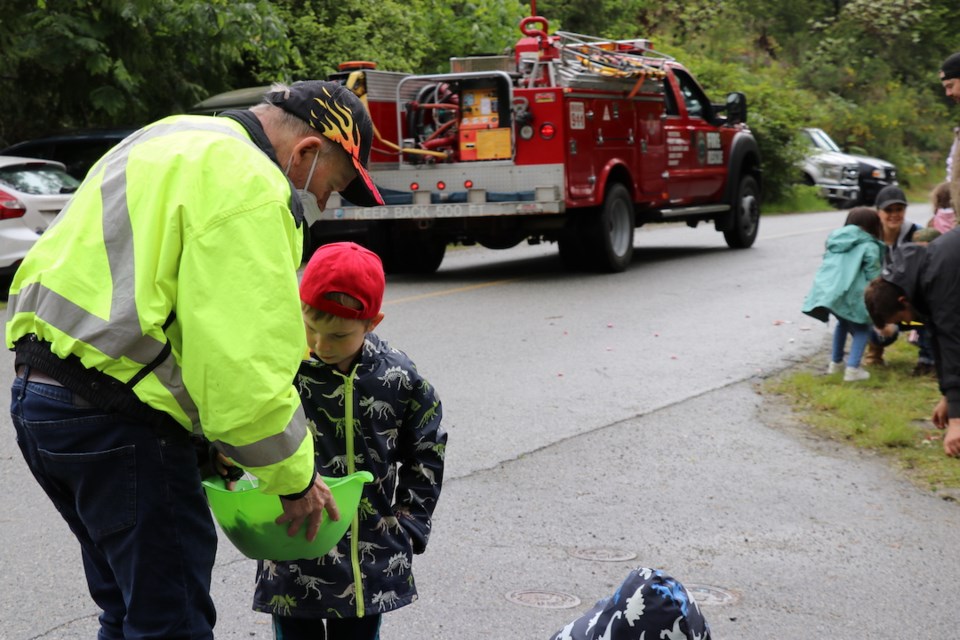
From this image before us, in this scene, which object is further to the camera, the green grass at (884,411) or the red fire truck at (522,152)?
the red fire truck at (522,152)

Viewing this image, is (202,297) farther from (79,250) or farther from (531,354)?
(531,354)

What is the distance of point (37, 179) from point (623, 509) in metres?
9.41

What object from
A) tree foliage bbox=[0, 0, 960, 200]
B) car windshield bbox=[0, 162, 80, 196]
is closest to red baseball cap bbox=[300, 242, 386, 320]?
car windshield bbox=[0, 162, 80, 196]

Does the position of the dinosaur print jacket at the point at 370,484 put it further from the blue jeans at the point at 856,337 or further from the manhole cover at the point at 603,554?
the blue jeans at the point at 856,337

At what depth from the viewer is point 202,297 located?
239cm

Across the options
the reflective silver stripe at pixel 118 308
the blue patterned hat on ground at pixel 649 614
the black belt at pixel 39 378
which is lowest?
the blue patterned hat on ground at pixel 649 614

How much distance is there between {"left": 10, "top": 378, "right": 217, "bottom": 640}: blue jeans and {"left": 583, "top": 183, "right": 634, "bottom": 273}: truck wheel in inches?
450

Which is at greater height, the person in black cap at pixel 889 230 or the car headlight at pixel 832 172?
the person in black cap at pixel 889 230

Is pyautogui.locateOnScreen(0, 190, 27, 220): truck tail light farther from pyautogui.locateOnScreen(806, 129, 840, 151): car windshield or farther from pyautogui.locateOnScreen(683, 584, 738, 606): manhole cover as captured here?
pyautogui.locateOnScreen(806, 129, 840, 151): car windshield

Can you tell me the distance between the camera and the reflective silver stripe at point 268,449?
2.45 metres

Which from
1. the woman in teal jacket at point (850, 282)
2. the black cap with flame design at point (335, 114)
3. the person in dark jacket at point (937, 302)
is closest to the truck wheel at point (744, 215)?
the woman in teal jacket at point (850, 282)

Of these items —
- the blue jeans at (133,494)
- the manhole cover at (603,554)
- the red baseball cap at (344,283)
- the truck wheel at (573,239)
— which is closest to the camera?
the blue jeans at (133,494)

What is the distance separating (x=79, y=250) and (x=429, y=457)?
110 centimetres

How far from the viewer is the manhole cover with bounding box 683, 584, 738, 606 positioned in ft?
14.7
